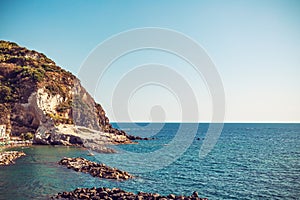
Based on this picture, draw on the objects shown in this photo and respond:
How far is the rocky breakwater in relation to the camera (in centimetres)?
3100

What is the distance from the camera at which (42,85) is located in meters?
69.1

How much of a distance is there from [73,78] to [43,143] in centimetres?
3022

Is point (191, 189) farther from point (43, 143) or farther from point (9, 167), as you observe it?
point (43, 143)

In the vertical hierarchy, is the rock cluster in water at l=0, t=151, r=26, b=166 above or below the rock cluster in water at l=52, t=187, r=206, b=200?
above

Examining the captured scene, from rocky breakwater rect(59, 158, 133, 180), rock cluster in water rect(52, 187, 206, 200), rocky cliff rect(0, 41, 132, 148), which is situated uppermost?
rocky cliff rect(0, 41, 132, 148)

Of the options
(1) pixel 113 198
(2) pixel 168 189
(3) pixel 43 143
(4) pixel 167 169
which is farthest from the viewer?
(3) pixel 43 143

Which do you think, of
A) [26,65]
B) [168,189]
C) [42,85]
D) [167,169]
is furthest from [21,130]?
[168,189]

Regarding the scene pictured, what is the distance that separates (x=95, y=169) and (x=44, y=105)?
131ft

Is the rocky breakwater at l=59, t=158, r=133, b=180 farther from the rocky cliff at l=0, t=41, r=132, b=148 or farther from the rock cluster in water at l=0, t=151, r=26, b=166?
the rocky cliff at l=0, t=41, r=132, b=148

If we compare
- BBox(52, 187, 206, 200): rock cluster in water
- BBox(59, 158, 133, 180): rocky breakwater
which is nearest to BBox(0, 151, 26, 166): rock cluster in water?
BBox(59, 158, 133, 180): rocky breakwater

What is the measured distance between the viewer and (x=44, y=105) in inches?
2618

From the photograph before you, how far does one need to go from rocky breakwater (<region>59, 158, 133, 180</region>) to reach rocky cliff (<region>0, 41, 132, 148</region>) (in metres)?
24.2

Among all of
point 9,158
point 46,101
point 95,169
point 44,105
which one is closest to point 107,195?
point 95,169

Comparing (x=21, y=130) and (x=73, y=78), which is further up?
(x=73, y=78)
